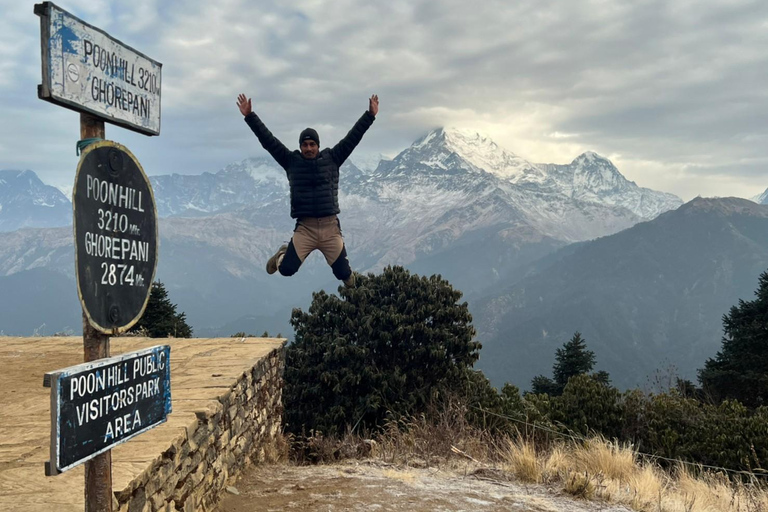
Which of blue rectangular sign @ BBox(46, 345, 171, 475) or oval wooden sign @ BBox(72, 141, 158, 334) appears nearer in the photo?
blue rectangular sign @ BBox(46, 345, 171, 475)

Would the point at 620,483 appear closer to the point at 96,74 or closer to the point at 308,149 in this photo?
the point at 308,149

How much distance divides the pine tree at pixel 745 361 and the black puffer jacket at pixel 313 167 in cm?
2822

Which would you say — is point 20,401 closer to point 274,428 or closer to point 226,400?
point 226,400

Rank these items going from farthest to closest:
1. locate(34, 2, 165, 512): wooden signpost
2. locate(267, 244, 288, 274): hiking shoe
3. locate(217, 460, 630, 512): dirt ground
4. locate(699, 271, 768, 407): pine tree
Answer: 1. locate(699, 271, 768, 407): pine tree
2. locate(267, 244, 288, 274): hiking shoe
3. locate(217, 460, 630, 512): dirt ground
4. locate(34, 2, 165, 512): wooden signpost

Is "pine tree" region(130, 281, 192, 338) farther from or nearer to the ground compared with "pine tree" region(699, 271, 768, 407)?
farther from the ground

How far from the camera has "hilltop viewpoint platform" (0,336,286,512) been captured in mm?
3457

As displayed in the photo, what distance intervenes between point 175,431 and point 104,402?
1.80 meters

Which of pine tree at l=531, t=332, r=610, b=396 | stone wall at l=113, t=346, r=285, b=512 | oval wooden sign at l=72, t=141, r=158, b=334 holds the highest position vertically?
oval wooden sign at l=72, t=141, r=158, b=334

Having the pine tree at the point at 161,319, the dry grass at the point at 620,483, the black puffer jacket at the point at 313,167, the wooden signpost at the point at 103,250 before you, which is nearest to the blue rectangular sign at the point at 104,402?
the wooden signpost at the point at 103,250

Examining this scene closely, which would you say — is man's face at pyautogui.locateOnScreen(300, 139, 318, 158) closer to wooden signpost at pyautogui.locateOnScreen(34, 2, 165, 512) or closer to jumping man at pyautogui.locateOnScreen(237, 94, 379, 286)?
jumping man at pyautogui.locateOnScreen(237, 94, 379, 286)

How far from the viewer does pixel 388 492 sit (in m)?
5.64

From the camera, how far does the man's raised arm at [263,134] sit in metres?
5.93

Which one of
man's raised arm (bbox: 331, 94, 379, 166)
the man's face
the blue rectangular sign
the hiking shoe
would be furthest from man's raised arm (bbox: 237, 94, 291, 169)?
the blue rectangular sign

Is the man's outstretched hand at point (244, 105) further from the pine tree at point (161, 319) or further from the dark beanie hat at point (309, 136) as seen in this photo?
the pine tree at point (161, 319)
